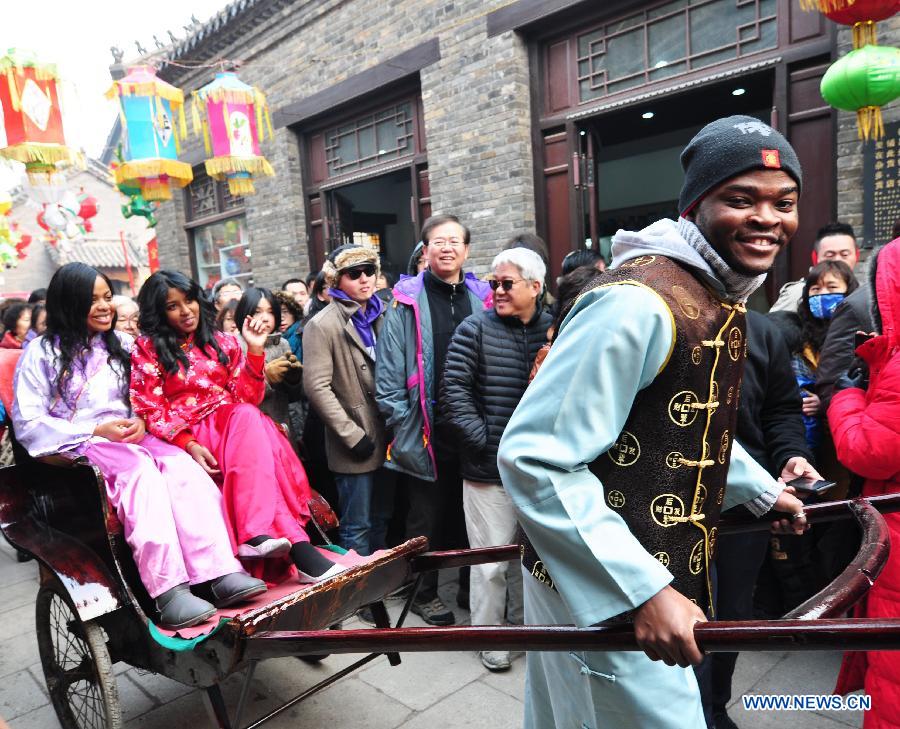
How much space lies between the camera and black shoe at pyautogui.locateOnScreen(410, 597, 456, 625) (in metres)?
3.76

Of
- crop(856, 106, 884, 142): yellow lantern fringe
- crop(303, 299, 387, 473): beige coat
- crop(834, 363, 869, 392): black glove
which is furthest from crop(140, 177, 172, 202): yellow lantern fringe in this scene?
crop(834, 363, 869, 392): black glove

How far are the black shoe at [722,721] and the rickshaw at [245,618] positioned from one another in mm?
1293

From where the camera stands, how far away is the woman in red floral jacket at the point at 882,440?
2.05 metres

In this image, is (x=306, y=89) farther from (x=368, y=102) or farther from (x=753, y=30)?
(x=753, y=30)

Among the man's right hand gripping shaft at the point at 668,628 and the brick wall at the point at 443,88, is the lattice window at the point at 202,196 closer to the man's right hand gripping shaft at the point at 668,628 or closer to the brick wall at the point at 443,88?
the brick wall at the point at 443,88

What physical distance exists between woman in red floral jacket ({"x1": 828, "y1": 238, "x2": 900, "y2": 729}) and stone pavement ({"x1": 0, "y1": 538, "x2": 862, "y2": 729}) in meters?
0.67

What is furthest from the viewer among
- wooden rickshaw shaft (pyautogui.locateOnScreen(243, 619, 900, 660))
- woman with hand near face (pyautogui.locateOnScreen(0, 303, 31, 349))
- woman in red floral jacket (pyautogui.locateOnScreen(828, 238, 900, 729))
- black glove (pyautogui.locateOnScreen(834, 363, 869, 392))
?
woman with hand near face (pyautogui.locateOnScreen(0, 303, 31, 349))

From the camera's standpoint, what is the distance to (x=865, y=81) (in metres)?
3.66

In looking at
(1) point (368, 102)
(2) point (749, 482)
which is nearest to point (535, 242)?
(2) point (749, 482)

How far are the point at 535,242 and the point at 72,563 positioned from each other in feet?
10.7

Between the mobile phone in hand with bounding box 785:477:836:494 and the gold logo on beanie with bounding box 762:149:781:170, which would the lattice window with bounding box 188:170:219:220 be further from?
the gold logo on beanie with bounding box 762:149:781:170

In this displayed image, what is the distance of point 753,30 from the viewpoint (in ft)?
16.8

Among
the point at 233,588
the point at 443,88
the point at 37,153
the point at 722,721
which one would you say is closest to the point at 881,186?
the point at 722,721

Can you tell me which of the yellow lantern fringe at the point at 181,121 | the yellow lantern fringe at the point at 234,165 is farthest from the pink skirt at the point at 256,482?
the yellow lantern fringe at the point at 181,121
